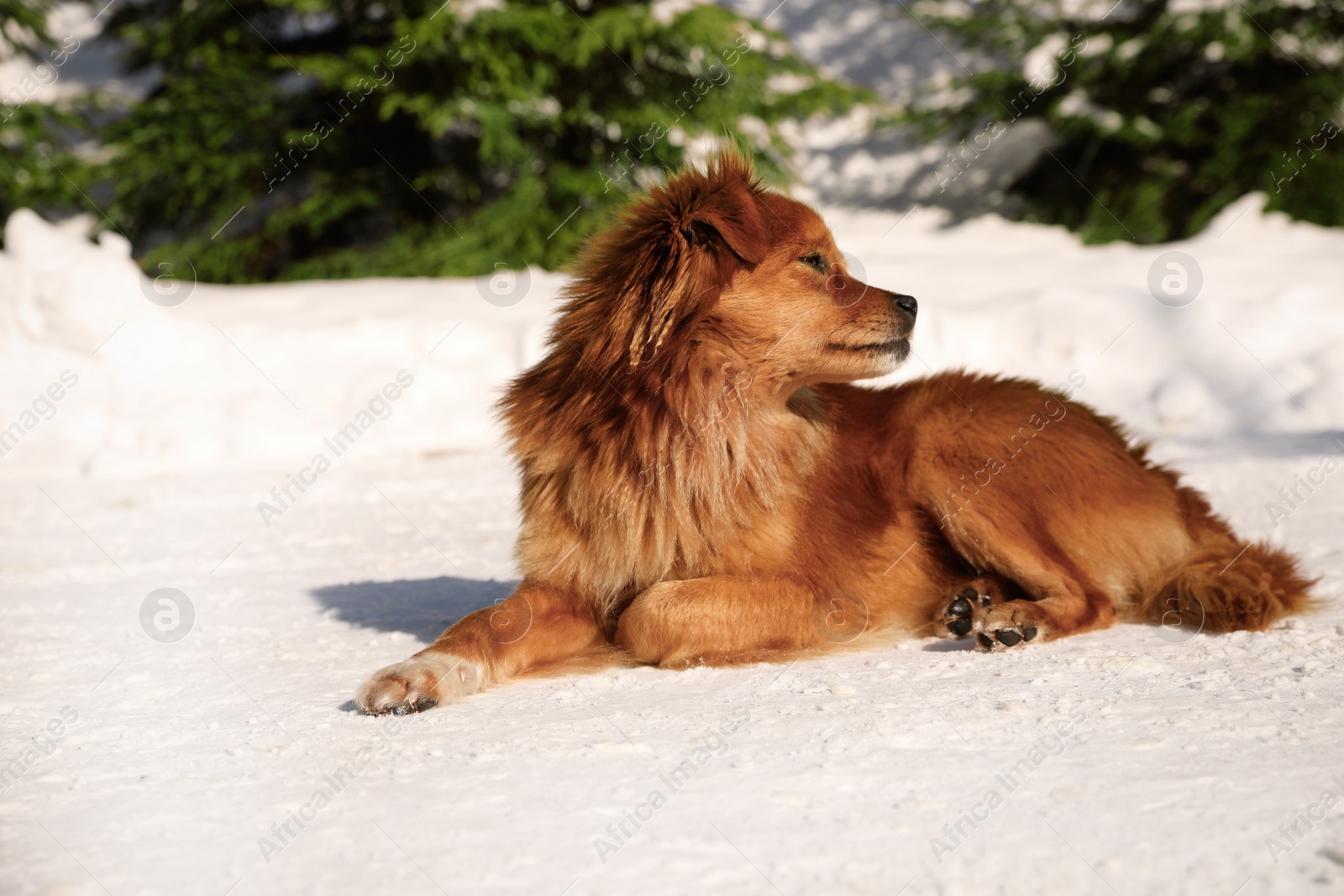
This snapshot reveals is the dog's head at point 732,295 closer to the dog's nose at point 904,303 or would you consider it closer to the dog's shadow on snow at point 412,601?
the dog's nose at point 904,303

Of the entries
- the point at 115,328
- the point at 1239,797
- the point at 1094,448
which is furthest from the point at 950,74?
the point at 1239,797

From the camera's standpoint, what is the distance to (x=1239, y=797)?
92.0 inches

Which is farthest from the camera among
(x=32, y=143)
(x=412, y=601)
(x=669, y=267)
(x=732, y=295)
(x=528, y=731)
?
(x=32, y=143)

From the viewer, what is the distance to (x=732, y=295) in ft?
12.3

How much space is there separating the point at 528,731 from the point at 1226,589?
2402mm

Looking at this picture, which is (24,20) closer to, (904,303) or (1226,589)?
(904,303)

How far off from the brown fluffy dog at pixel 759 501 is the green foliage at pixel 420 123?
822 cm

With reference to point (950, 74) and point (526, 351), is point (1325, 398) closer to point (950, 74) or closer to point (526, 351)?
point (526, 351)

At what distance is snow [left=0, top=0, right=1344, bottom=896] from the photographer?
2.14 m

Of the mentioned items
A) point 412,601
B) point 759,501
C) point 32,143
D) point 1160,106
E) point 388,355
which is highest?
point 1160,106

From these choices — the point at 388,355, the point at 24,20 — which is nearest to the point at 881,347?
the point at 388,355

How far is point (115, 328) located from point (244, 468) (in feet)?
5.98

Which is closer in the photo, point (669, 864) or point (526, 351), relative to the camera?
point (669, 864)

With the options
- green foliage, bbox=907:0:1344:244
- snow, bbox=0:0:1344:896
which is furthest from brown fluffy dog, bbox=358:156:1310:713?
green foliage, bbox=907:0:1344:244
